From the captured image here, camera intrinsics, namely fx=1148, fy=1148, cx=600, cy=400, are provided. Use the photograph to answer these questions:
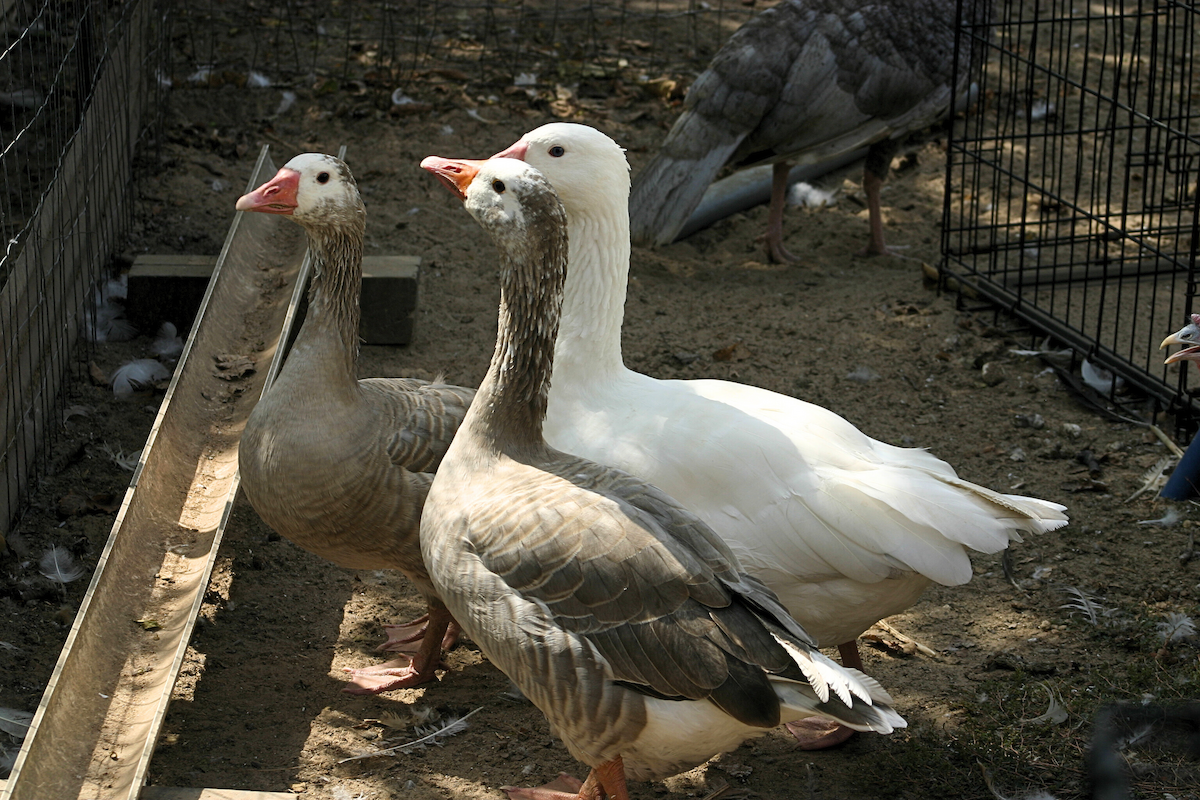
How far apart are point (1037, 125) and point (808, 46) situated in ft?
8.15

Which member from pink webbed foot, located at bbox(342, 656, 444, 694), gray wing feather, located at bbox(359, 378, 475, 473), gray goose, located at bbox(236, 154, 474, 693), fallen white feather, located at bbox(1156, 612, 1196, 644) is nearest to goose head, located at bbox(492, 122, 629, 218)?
gray goose, located at bbox(236, 154, 474, 693)

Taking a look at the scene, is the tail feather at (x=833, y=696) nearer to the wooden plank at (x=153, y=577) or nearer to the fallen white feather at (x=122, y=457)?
the wooden plank at (x=153, y=577)

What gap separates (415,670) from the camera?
3.45 meters

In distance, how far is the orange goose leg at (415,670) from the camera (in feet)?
11.2

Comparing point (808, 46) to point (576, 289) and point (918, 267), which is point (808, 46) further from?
point (576, 289)

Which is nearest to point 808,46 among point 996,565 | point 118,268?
point 996,565

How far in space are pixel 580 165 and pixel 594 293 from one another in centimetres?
39

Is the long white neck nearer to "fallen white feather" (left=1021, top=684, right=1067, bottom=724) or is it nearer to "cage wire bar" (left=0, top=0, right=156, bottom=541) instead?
"fallen white feather" (left=1021, top=684, right=1067, bottom=724)

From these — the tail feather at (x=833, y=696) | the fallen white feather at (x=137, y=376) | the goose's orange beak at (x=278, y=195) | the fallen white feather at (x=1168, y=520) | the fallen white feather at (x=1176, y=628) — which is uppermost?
the goose's orange beak at (x=278, y=195)

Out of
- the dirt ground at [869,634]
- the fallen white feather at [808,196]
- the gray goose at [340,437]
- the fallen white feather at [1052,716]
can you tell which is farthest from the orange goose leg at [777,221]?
the fallen white feather at [1052,716]

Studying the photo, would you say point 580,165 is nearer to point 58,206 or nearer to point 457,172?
point 457,172

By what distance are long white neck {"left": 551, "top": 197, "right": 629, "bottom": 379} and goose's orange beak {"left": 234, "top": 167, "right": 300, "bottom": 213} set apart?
0.83 metres

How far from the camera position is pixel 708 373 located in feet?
17.2

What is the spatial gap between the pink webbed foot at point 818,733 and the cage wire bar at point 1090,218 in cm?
241
